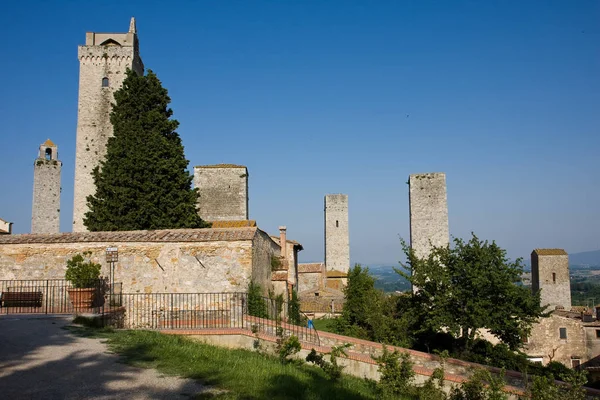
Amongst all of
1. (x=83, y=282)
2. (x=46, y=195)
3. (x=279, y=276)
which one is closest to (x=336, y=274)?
(x=46, y=195)

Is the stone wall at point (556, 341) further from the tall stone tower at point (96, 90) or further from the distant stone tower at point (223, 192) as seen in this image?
the tall stone tower at point (96, 90)

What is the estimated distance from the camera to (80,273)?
15289 millimetres

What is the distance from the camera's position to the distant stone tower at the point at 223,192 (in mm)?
32312

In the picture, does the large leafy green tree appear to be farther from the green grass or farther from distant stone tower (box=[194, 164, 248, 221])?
distant stone tower (box=[194, 164, 248, 221])

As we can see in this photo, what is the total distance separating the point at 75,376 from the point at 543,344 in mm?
28583

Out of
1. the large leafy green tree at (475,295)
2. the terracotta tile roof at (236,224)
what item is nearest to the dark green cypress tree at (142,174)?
the terracotta tile roof at (236,224)

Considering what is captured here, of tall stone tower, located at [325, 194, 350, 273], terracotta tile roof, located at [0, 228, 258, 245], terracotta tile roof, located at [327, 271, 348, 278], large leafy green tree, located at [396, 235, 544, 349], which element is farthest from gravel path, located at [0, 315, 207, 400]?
tall stone tower, located at [325, 194, 350, 273]

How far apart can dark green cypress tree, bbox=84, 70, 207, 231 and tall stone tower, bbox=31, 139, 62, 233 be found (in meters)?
19.2

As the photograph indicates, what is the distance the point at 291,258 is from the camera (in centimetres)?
2953

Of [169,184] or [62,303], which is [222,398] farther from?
[169,184]

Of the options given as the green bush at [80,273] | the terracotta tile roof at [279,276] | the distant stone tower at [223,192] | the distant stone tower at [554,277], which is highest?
the distant stone tower at [223,192]

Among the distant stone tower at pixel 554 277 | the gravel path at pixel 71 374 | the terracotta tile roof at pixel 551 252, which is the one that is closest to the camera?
the gravel path at pixel 71 374

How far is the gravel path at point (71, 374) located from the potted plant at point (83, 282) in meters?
3.74

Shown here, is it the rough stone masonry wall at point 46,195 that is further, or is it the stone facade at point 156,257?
the rough stone masonry wall at point 46,195
